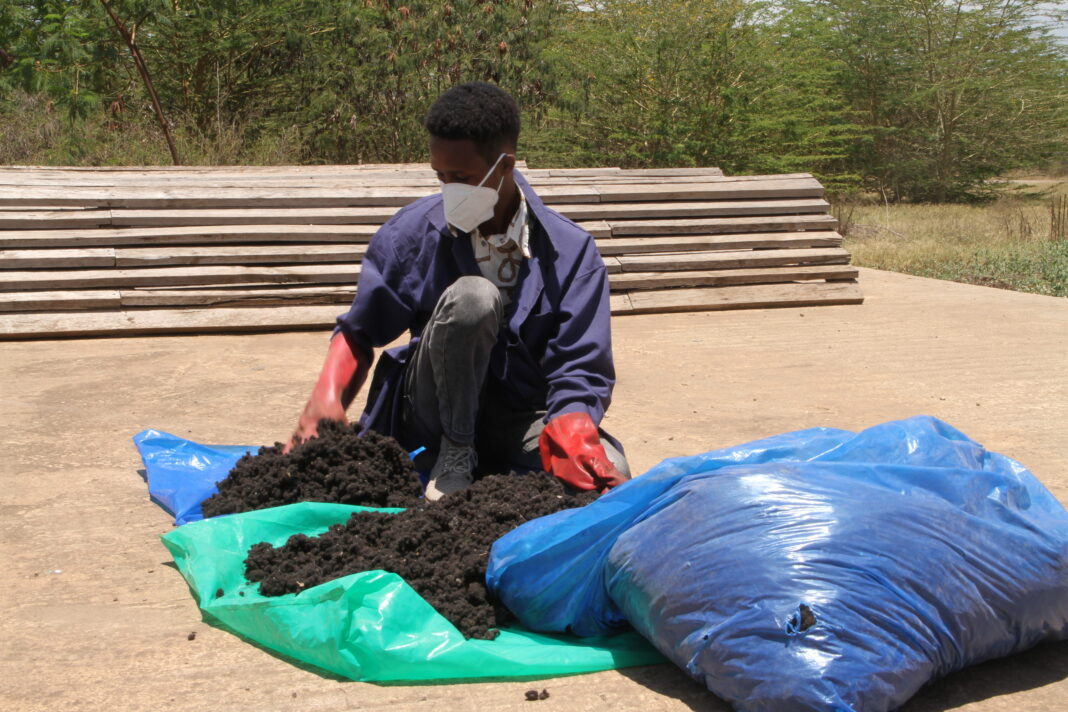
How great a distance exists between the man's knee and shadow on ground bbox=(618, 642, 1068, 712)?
1022 millimetres

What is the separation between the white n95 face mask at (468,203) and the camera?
9.72 feet

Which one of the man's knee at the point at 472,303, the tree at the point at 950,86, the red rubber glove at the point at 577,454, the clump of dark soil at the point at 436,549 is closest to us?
the clump of dark soil at the point at 436,549

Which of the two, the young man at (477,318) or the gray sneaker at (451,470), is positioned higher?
the young man at (477,318)

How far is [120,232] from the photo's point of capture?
20.7 feet

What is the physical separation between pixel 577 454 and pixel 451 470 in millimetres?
467

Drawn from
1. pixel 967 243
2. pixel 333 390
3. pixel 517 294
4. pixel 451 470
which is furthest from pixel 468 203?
pixel 967 243

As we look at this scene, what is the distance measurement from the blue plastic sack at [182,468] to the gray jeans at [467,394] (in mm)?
607

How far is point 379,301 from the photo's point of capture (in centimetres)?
311

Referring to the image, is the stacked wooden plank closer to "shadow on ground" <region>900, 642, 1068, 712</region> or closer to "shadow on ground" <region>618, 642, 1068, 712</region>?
"shadow on ground" <region>618, 642, 1068, 712</region>

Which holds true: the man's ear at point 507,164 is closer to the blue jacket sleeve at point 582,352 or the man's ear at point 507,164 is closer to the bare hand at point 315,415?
the blue jacket sleeve at point 582,352

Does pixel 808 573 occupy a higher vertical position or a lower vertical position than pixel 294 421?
higher

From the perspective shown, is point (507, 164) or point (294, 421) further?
point (294, 421)

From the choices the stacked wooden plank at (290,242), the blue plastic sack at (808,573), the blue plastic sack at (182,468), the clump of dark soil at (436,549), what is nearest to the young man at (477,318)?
the clump of dark soil at (436,549)

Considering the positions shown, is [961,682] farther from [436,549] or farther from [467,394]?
[467,394]
